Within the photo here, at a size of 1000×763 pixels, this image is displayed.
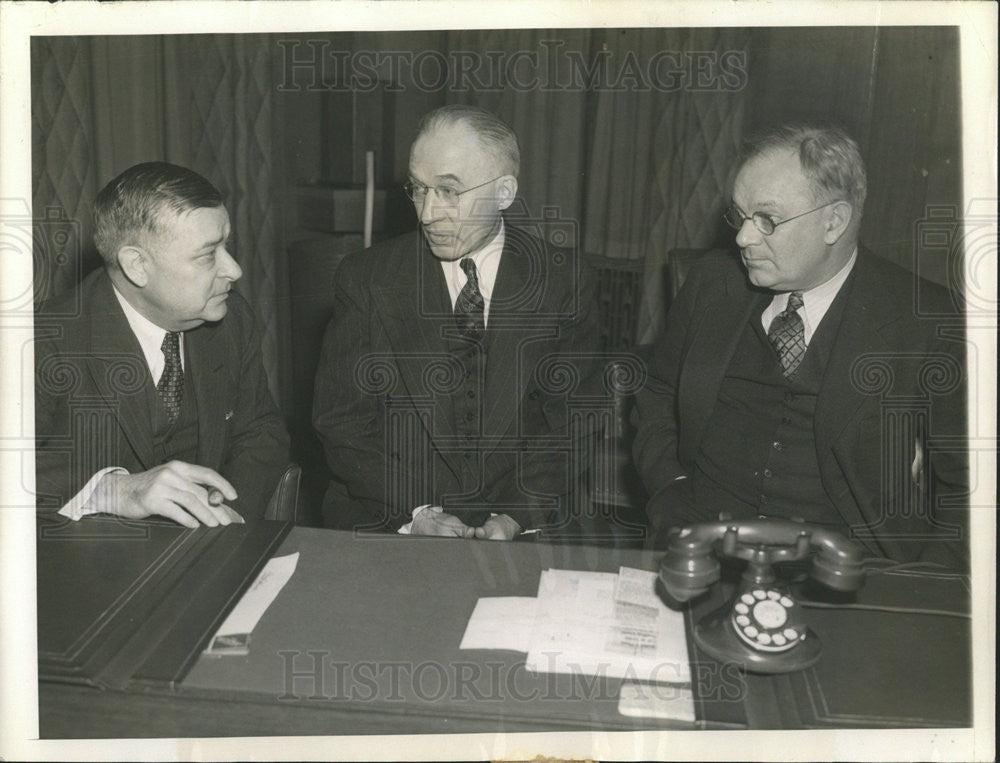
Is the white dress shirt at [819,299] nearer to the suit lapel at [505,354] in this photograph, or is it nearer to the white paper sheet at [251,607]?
the suit lapel at [505,354]

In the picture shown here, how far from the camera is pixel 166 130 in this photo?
2967mm

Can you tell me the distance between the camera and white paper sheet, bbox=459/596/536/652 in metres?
1.45

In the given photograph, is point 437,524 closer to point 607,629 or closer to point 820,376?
point 607,629

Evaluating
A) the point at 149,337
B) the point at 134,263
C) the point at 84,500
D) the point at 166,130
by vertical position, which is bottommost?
the point at 84,500

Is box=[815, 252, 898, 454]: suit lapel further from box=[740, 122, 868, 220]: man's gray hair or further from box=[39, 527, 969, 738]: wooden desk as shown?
box=[39, 527, 969, 738]: wooden desk

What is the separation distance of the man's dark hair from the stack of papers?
115 centimetres

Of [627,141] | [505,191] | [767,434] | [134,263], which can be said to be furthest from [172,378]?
[627,141]

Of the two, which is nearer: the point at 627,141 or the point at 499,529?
the point at 499,529

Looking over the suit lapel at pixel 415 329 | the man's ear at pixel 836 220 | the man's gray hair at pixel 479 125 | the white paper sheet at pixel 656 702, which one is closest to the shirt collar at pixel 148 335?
the suit lapel at pixel 415 329

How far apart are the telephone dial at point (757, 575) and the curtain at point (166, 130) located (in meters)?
1.37

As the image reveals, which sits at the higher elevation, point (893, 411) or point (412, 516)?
point (893, 411)

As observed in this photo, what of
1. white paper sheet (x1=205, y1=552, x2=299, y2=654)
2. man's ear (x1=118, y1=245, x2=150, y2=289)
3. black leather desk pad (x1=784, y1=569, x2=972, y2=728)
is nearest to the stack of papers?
black leather desk pad (x1=784, y1=569, x2=972, y2=728)

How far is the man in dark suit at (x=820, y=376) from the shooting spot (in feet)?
6.62

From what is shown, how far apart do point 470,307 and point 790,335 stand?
820mm
